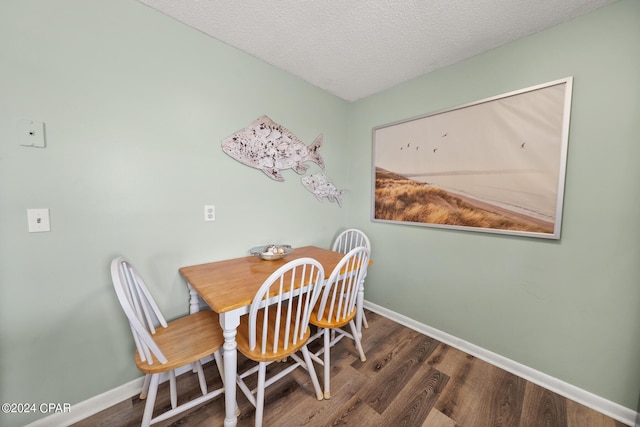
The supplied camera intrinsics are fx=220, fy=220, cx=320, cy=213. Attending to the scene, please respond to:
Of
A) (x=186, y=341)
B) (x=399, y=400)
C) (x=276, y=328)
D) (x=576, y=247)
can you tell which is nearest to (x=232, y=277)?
(x=186, y=341)

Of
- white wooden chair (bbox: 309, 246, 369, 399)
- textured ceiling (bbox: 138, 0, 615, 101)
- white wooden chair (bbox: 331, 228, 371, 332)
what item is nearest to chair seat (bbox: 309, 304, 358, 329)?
white wooden chair (bbox: 309, 246, 369, 399)

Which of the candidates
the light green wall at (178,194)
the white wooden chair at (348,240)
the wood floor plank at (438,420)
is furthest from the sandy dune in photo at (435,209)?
the wood floor plank at (438,420)

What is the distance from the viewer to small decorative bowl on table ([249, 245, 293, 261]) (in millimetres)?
1702

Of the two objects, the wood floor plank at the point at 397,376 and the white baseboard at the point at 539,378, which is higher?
the white baseboard at the point at 539,378

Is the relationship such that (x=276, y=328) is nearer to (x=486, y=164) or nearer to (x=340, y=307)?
(x=340, y=307)

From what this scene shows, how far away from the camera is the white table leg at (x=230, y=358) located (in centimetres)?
105

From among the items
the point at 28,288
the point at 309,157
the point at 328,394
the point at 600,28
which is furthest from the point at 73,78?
the point at 600,28

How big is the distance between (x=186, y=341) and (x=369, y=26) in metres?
2.14

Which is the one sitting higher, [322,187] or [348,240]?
[322,187]

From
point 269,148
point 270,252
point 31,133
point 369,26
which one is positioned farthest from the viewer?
point 269,148

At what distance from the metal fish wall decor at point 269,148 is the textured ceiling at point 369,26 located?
0.56 metres

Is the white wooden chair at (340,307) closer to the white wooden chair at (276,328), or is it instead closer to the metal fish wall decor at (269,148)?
the white wooden chair at (276,328)

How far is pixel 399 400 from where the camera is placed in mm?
1341

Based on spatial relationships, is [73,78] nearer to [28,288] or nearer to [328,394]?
[28,288]
